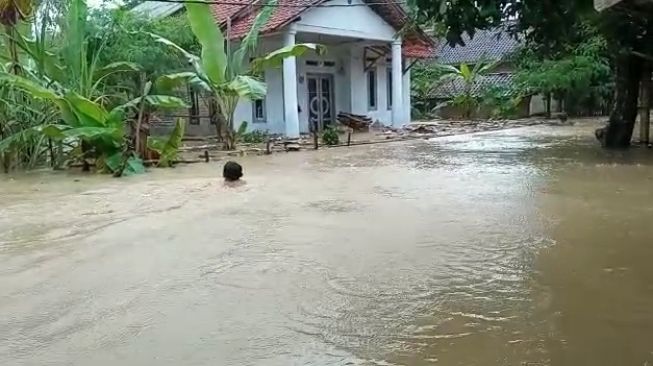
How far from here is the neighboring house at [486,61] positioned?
29.0m

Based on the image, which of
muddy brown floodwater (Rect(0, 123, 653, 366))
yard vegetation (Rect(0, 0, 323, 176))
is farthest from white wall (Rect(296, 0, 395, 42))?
muddy brown floodwater (Rect(0, 123, 653, 366))

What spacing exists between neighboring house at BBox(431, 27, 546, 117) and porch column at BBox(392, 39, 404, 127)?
4.04 meters

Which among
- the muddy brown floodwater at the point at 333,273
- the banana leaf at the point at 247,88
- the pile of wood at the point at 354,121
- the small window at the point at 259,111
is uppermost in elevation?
the banana leaf at the point at 247,88

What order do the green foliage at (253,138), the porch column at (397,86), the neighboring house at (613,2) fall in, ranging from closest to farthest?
the neighboring house at (613,2)
the green foliage at (253,138)
the porch column at (397,86)

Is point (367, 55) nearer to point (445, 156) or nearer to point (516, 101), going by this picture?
point (516, 101)

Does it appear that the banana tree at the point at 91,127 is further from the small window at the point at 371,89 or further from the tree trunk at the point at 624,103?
the small window at the point at 371,89

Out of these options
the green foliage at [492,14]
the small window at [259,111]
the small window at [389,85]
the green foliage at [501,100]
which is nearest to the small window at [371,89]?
the small window at [389,85]

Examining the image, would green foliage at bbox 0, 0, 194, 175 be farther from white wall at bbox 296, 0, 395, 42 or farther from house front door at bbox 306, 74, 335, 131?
house front door at bbox 306, 74, 335, 131

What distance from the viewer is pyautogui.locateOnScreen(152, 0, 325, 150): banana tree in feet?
43.1

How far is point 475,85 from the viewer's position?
99.3 feet

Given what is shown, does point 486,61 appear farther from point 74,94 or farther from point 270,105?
point 74,94

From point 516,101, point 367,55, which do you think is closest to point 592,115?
point 516,101

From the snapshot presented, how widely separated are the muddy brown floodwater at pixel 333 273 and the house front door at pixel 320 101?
13.2 m

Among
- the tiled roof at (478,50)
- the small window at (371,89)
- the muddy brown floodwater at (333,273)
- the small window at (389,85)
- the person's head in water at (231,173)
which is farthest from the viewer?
the tiled roof at (478,50)
